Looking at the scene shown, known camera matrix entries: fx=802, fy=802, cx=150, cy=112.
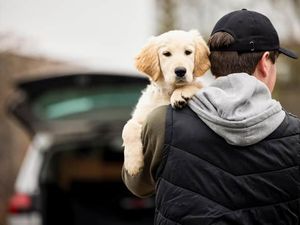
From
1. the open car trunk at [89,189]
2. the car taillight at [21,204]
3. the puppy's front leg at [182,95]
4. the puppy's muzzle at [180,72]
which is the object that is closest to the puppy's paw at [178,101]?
the puppy's front leg at [182,95]

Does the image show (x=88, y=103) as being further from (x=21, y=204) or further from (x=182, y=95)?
(x=182, y=95)

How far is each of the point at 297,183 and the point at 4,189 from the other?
820 cm

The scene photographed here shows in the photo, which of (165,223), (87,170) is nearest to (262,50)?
(165,223)

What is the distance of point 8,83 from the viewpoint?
10.7 meters

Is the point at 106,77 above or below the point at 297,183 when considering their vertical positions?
below

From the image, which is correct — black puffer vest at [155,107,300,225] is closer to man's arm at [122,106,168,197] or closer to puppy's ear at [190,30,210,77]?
man's arm at [122,106,168,197]

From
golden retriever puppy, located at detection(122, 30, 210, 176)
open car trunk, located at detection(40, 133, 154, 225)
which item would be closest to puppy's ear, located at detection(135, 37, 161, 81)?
golden retriever puppy, located at detection(122, 30, 210, 176)

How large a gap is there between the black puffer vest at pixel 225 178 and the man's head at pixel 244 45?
0.79ft

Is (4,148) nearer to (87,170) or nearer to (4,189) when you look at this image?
(4,189)

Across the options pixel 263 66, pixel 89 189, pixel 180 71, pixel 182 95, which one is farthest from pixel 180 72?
pixel 89 189

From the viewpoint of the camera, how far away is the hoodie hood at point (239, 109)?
2.98m

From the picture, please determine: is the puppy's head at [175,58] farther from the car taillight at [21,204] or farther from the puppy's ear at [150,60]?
the car taillight at [21,204]

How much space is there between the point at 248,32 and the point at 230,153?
492 millimetres

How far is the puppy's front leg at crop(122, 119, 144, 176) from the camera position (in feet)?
10.5
